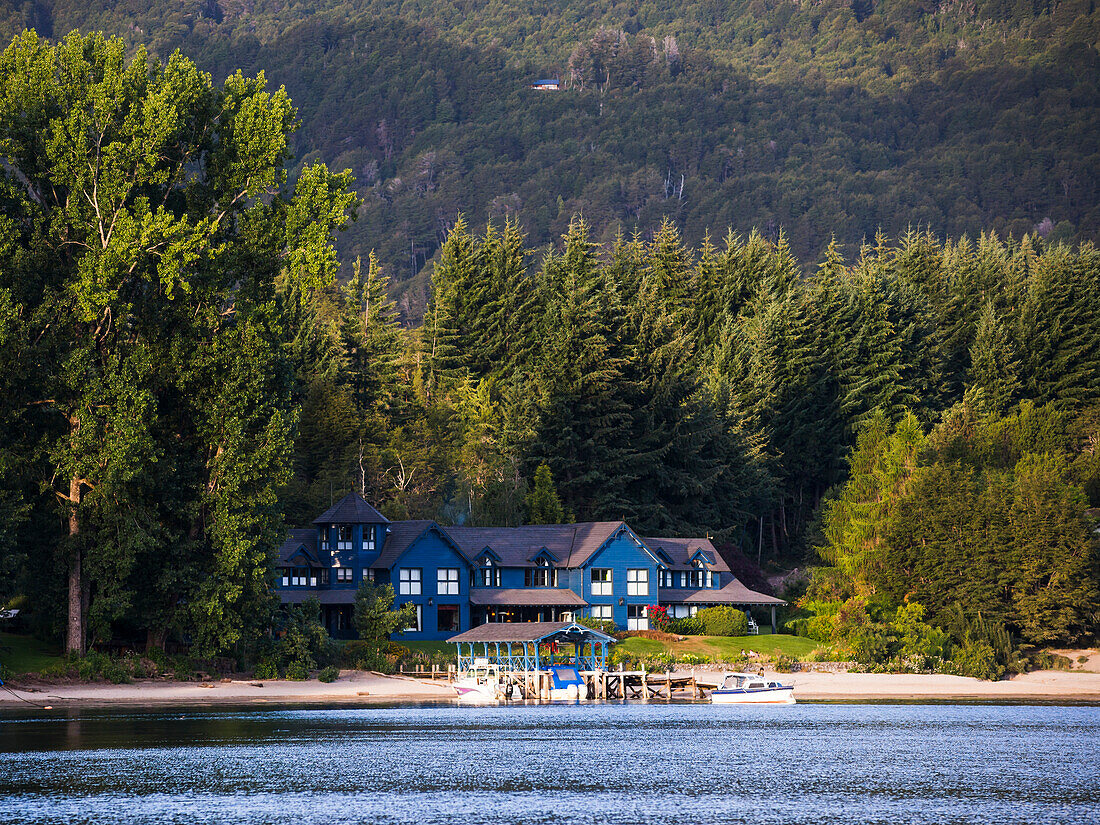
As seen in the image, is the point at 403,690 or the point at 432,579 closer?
the point at 403,690

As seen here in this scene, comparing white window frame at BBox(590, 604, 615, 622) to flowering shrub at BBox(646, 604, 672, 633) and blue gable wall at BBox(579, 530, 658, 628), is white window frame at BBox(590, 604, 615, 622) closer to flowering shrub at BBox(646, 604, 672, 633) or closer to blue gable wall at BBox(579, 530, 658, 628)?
blue gable wall at BBox(579, 530, 658, 628)

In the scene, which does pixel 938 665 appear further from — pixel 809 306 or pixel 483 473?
pixel 809 306

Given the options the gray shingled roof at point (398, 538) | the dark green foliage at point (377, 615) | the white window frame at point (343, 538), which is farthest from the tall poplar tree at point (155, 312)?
the gray shingled roof at point (398, 538)

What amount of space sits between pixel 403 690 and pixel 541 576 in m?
20.9

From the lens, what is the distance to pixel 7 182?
2318 inches

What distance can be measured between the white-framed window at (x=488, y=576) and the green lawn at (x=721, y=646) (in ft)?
34.7

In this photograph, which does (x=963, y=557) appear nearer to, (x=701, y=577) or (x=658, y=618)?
(x=701, y=577)

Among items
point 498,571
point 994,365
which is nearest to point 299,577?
point 498,571

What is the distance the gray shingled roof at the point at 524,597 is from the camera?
268ft

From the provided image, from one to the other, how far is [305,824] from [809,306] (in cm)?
8652

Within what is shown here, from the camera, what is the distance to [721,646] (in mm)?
78500

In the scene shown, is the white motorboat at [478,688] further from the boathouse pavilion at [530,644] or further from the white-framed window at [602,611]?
the white-framed window at [602,611]

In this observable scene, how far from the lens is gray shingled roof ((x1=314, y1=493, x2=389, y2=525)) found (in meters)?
79.1

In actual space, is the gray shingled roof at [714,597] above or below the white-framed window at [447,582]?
below
